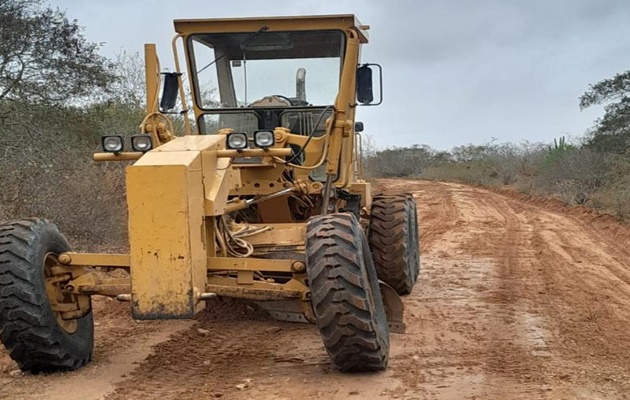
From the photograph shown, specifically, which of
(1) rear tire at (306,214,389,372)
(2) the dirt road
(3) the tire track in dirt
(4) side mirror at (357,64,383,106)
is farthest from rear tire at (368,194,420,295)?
(1) rear tire at (306,214,389,372)

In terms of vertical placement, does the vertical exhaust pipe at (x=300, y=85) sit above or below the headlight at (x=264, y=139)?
above

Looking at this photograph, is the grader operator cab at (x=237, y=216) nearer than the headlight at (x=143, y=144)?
Yes

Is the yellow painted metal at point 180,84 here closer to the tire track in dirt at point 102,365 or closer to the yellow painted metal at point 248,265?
the tire track in dirt at point 102,365

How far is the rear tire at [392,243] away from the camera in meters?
8.80

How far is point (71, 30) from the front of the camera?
545 inches

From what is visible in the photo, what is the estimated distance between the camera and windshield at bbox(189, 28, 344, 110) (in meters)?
8.13

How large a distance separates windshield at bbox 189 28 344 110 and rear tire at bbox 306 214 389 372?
281cm

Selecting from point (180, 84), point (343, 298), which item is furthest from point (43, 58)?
point (343, 298)

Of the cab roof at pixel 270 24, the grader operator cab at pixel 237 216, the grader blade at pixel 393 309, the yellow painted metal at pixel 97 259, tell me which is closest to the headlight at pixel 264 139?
the grader operator cab at pixel 237 216

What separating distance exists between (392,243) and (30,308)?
14.0 feet

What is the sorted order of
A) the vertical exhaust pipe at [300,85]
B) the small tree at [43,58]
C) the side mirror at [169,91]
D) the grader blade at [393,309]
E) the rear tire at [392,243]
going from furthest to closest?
the small tree at [43,58], the rear tire at [392,243], the vertical exhaust pipe at [300,85], the side mirror at [169,91], the grader blade at [393,309]

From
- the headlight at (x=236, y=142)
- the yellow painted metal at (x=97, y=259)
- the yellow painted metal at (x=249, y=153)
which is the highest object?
the headlight at (x=236, y=142)

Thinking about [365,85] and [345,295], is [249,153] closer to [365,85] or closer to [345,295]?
[345,295]

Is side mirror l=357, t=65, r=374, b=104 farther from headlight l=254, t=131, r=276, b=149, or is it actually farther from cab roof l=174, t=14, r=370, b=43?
headlight l=254, t=131, r=276, b=149
